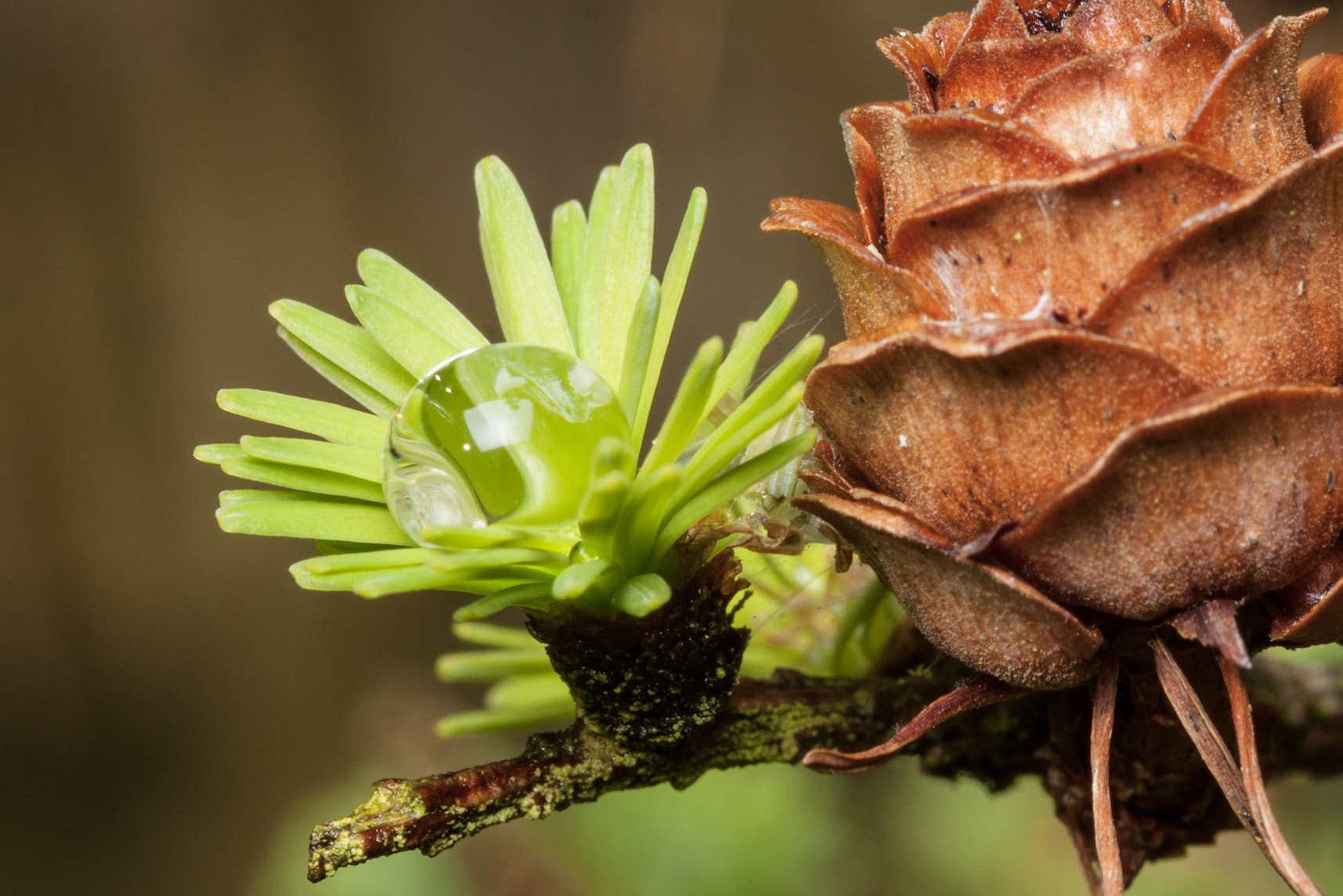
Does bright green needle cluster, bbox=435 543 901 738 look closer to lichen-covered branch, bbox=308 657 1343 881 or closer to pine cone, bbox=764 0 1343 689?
lichen-covered branch, bbox=308 657 1343 881

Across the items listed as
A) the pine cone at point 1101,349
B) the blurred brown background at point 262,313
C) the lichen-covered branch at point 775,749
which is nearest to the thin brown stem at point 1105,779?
the pine cone at point 1101,349

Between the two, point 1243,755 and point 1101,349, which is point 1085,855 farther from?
point 1101,349

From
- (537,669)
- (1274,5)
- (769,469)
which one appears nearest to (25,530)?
(537,669)

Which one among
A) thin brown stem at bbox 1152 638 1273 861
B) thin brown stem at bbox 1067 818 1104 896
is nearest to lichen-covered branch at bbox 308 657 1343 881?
thin brown stem at bbox 1067 818 1104 896

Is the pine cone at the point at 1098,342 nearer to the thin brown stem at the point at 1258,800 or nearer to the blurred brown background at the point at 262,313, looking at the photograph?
the thin brown stem at the point at 1258,800

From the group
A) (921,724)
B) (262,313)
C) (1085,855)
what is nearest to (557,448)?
(921,724)

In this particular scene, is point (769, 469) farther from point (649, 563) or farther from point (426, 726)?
point (426, 726)
